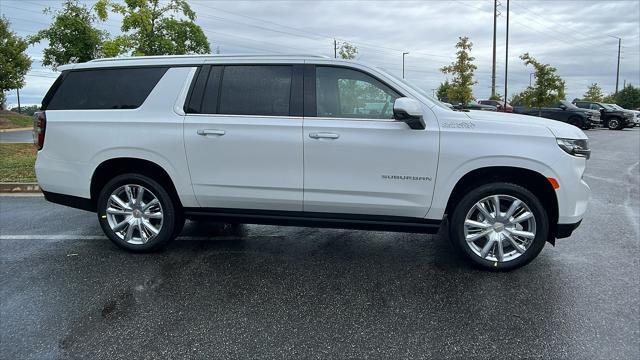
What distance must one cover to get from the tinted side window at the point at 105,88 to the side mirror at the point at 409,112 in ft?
7.81

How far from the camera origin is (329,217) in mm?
4250

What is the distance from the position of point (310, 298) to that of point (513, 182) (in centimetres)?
211

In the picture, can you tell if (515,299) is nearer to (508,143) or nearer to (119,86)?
(508,143)

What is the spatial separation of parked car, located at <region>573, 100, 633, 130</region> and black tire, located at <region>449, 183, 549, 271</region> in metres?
29.2

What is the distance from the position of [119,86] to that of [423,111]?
3.02 metres

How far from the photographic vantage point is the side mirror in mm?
3758

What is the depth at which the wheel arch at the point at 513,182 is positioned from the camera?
4008mm

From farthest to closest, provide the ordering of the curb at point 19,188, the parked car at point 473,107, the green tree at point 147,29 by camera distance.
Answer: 1. the green tree at point 147,29
2. the curb at point 19,188
3. the parked car at point 473,107

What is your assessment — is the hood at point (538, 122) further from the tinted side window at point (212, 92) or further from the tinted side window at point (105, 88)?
the tinted side window at point (105, 88)

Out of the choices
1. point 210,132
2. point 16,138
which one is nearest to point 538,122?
point 210,132

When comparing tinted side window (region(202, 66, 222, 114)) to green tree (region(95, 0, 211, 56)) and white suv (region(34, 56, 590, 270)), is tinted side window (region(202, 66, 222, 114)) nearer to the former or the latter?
white suv (region(34, 56, 590, 270))

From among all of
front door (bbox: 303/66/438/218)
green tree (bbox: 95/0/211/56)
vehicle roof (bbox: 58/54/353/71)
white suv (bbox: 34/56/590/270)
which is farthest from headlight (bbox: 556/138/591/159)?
green tree (bbox: 95/0/211/56)

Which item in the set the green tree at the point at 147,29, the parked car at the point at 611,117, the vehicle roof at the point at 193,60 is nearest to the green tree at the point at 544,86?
the parked car at the point at 611,117

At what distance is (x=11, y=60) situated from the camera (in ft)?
89.4
